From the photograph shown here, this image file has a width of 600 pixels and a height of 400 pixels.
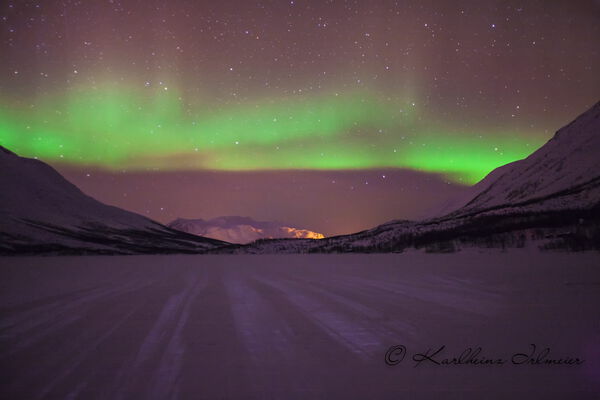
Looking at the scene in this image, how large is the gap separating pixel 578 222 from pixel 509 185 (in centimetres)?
10531

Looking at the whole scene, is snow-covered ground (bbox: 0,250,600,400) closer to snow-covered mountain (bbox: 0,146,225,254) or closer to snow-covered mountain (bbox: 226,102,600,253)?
snow-covered mountain (bbox: 226,102,600,253)

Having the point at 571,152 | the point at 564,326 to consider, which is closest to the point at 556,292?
the point at 564,326

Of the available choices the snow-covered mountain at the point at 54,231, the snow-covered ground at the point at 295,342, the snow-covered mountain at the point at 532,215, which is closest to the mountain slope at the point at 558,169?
the snow-covered mountain at the point at 532,215

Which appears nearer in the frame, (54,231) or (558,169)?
(558,169)

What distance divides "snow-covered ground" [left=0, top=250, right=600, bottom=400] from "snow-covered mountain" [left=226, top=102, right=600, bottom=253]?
2201 cm

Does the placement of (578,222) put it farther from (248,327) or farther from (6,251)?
(6,251)

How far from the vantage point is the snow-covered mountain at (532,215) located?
137ft

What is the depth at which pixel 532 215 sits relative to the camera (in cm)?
6050

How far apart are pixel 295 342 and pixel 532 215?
6380 cm

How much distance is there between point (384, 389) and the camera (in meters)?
4.30

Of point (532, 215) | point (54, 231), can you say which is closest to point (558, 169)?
point (532, 215)

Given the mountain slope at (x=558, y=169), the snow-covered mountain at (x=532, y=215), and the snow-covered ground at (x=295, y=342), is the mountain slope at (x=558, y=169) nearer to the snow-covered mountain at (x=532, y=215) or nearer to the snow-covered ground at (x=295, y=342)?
the snow-covered mountain at (x=532, y=215)

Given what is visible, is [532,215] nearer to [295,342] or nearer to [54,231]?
[295,342]

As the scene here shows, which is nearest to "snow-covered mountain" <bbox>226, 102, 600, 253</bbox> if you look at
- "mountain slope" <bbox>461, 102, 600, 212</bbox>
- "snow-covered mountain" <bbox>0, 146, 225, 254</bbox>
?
"mountain slope" <bbox>461, 102, 600, 212</bbox>
